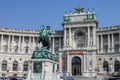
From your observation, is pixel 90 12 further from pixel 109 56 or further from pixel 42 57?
pixel 42 57

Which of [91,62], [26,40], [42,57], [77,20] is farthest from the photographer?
[26,40]

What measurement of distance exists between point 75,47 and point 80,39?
333 centimetres

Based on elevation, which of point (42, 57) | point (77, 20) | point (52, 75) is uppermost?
point (77, 20)

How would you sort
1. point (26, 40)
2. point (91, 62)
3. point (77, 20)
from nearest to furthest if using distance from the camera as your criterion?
point (91, 62) → point (77, 20) → point (26, 40)

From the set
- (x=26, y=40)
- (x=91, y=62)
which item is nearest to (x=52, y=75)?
(x=91, y=62)

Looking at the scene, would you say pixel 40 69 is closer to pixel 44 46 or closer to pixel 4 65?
pixel 44 46

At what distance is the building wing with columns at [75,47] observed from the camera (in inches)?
3423

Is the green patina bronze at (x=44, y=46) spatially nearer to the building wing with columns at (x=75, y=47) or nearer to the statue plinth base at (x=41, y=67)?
the statue plinth base at (x=41, y=67)

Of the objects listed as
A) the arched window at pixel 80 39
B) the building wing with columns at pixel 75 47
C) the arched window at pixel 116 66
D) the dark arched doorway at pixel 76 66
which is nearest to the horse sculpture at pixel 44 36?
the building wing with columns at pixel 75 47

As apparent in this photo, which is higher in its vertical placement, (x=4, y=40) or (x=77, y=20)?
(x=77, y=20)

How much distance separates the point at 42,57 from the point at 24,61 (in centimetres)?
6005

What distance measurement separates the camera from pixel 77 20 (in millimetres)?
91688

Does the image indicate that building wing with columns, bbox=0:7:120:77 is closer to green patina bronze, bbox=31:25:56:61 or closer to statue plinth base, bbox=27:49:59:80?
green patina bronze, bbox=31:25:56:61

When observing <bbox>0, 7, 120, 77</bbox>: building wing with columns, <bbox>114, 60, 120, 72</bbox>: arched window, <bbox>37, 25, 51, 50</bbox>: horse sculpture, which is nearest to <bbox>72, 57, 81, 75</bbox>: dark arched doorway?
<bbox>0, 7, 120, 77</bbox>: building wing with columns
